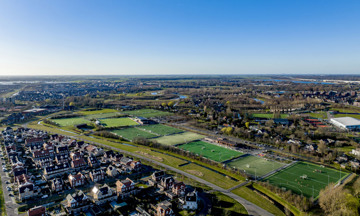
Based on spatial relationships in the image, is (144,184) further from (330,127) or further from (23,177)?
(330,127)

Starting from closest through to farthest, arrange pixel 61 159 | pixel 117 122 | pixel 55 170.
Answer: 1. pixel 55 170
2. pixel 61 159
3. pixel 117 122

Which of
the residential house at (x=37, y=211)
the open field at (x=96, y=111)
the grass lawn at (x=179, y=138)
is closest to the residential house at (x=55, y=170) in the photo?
the residential house at (x=37, y=211)

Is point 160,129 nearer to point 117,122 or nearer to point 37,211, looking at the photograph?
point 117,122

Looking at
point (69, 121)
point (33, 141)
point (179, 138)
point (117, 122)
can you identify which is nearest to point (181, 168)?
point (179, 138)

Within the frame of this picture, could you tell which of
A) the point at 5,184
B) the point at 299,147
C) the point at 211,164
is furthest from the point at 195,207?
the point at 299,147

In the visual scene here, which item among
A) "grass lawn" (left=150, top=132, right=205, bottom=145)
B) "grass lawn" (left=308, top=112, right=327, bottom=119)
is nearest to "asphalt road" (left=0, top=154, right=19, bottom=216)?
"grass lawn" (left=150, top=132, right=205, bottom=145)
